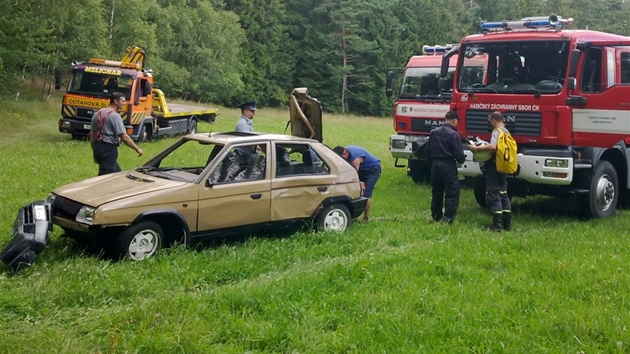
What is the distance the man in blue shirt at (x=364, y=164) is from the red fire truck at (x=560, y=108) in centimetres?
165

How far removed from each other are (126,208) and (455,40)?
62566 mm

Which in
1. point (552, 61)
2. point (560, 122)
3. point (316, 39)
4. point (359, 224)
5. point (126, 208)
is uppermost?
point (316, 39)

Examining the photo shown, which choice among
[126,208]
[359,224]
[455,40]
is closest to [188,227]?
[126,208]

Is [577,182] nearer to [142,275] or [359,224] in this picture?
[359,224]

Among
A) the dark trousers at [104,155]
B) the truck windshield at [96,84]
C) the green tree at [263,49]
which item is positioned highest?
the green tree at [263,49]

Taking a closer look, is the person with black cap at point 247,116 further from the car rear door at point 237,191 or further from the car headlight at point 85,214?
the car headlight at point 85,214

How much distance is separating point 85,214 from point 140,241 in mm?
662

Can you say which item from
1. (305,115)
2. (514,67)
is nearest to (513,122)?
(514,67)

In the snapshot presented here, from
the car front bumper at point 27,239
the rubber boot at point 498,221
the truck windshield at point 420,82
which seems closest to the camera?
the car front bumper at point 27,239

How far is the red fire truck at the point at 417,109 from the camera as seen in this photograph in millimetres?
14539

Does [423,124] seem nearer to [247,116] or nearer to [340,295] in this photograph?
[247,116]

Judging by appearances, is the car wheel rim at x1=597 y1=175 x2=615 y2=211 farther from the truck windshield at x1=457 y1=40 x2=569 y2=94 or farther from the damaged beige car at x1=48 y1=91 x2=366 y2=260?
the damaged beige car at x1=48 y1=91 x2=366 y2=260

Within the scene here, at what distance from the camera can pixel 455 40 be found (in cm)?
6569

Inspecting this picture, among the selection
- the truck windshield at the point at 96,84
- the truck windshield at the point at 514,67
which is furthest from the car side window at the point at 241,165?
the truck windshield at the point at 96,84
